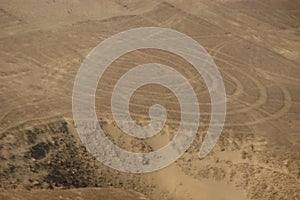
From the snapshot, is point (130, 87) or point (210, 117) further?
point (130, 87)

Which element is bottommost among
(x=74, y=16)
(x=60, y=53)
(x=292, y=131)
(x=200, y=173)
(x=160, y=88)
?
(x=200, y=173)

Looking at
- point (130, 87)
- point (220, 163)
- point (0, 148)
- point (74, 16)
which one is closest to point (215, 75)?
point (130, 87)

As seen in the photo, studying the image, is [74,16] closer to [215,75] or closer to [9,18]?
[9,18]

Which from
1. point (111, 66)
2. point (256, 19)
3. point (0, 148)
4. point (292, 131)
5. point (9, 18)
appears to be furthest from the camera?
point (256, 19)

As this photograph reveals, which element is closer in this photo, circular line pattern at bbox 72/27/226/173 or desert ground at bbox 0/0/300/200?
desert ground at bbox 0/0/300/200

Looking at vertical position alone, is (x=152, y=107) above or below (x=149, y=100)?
below

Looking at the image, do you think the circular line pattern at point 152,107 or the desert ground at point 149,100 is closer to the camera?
the desert ground at point 149,100

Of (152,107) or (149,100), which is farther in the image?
(149,100)

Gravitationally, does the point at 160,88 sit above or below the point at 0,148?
above
